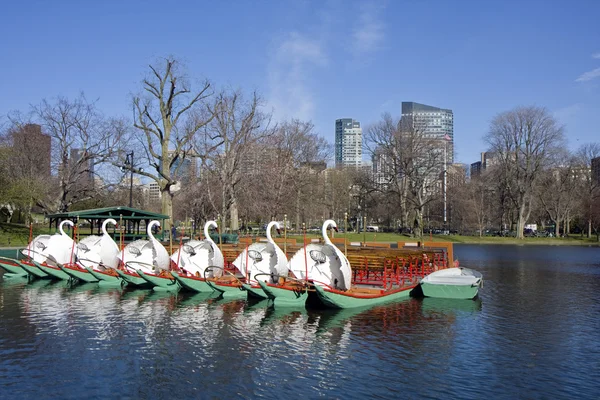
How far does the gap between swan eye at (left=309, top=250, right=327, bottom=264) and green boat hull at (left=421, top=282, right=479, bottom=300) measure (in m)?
5.67

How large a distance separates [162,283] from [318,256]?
904 centimetres

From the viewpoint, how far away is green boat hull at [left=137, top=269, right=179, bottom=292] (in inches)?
1030

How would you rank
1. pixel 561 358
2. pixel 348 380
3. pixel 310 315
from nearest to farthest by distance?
pixel 348 380 < pixel 561 358 < pixel 310 315

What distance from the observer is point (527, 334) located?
1756 centimetres

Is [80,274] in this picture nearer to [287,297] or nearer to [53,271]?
[53,271]

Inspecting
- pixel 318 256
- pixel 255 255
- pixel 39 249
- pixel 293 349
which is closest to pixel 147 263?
pixel 255 255

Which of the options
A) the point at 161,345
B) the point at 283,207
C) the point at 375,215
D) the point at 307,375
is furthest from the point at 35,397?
the point at 375,215

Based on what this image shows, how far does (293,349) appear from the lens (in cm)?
1555

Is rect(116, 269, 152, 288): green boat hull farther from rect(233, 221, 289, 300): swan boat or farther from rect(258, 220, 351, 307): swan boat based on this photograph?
rect(258, 220, 351, 307): swan boat

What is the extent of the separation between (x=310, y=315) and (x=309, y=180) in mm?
49942

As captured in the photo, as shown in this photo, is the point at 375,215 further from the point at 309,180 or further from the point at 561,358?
the point at 561,358

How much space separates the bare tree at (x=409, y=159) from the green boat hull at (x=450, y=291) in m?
47.1

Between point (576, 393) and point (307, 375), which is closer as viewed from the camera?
point (576, 393)

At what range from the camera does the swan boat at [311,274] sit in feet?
70.0
